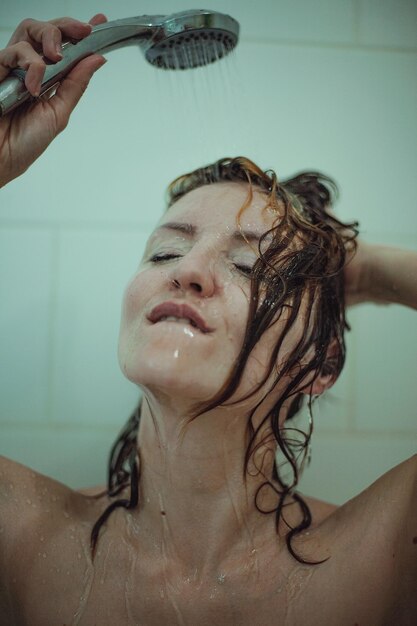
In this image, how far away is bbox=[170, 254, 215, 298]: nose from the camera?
2.72 feet

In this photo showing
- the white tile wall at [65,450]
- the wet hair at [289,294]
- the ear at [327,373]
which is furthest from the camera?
the white tile wall at [65,450]

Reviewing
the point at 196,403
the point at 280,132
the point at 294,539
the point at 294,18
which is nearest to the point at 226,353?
the point at 196,403

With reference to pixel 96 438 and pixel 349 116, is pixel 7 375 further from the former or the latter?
pixel 349 116

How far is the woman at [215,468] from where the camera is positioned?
0.85 metres

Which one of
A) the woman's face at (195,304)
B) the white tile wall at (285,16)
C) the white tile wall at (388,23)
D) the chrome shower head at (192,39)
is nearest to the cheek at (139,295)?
the woman's face at (195,304)

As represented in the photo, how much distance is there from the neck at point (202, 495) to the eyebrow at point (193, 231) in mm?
269

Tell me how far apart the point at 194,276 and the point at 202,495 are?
367 millimetres

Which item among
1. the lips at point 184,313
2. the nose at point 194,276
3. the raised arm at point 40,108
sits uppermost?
the raised arm at point 40,108

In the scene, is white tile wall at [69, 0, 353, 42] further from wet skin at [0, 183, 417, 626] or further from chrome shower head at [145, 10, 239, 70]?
wet skin at [0, 183, 417, 626]

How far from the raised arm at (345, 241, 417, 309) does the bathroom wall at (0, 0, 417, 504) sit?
0.28 meters

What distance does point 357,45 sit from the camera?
4.60 ft

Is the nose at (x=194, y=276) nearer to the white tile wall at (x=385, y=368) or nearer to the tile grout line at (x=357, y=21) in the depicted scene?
the white tile wall at (x=385, y=368)

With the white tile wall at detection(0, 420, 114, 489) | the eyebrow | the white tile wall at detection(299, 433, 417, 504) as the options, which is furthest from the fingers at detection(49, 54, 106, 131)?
the white tile wall at detection(299, 433, 417, 504)

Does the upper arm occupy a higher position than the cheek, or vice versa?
the cheek
